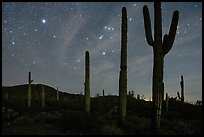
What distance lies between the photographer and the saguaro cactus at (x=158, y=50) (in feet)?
35.9

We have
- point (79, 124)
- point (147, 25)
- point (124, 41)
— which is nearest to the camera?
point (147, 25)

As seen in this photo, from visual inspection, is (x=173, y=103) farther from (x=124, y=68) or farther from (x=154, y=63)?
(x=154, y=63)

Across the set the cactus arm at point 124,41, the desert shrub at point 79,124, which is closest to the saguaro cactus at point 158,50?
the cactus arm at point 124,41

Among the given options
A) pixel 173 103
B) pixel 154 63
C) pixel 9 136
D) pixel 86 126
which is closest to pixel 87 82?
pixel 86 126

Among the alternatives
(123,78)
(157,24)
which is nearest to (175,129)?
(123,78)

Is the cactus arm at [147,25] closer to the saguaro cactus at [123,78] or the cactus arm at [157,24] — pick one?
the cactus arm at [157,24]

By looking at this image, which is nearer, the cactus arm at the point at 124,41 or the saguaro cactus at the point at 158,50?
the saguaro cactus at the point at 158,50

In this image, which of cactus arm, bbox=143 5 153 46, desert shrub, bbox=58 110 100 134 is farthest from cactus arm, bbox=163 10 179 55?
desert shrub, bbox=58 110 100 134

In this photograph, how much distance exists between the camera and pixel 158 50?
1121 centimetres

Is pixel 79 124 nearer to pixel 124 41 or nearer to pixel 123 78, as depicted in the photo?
pixel 123 78

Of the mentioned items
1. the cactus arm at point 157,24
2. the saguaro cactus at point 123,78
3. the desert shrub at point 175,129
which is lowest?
the desert shrub at point 175,129

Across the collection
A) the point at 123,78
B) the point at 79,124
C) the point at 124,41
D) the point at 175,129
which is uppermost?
the point at 124,41

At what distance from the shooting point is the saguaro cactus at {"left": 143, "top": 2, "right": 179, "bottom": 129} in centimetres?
1093

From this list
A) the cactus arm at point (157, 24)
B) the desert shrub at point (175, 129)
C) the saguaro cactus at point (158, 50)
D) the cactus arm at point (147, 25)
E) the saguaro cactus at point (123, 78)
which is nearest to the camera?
the desert shrub at point (175, 129)
